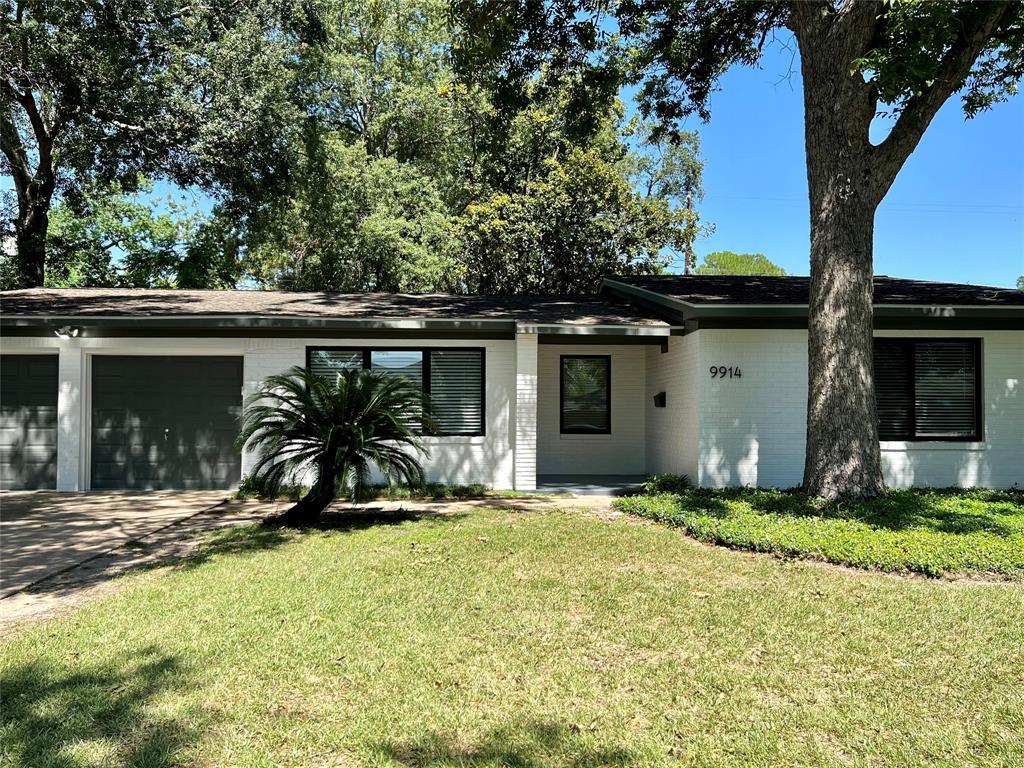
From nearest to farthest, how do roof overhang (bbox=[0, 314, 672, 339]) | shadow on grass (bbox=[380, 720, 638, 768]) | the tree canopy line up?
1. shadow on grass (bbox=[380, 720, 638, 768])
2. roof overhang (bbox=[0, 314, 672, 339])
3. the tree canopy

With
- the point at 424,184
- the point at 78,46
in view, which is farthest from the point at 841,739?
the point at 424,184

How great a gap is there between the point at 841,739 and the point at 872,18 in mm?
8559

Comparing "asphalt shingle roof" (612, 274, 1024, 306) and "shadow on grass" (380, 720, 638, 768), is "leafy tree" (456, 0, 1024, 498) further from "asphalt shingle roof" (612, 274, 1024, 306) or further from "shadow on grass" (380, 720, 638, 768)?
"shadow on grass" (380, 720, 638, 768)

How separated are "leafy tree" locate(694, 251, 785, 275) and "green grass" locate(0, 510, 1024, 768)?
112 feet

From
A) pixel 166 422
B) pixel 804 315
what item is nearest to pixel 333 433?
pixel 166 422

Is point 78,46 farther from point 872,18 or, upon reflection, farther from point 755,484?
point 755,484

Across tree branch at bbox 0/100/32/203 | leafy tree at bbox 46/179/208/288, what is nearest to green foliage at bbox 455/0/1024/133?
tree branch at bbox 0/100/32/203

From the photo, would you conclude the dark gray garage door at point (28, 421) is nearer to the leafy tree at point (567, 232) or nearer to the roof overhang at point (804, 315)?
the roof overhang at point (804, 315)

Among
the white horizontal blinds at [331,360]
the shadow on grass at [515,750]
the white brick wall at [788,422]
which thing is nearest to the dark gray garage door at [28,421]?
the white horizontal blinds at [331,360]

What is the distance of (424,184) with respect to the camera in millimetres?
22141

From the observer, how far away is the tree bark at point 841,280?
27.3 ft

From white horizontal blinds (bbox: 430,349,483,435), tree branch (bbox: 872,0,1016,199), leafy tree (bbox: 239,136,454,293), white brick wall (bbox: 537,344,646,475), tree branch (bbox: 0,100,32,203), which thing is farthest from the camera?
leafy tree (bbox: 239,136,454,293)

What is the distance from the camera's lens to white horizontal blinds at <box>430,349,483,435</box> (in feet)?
36.3

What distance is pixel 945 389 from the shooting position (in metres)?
10.7
